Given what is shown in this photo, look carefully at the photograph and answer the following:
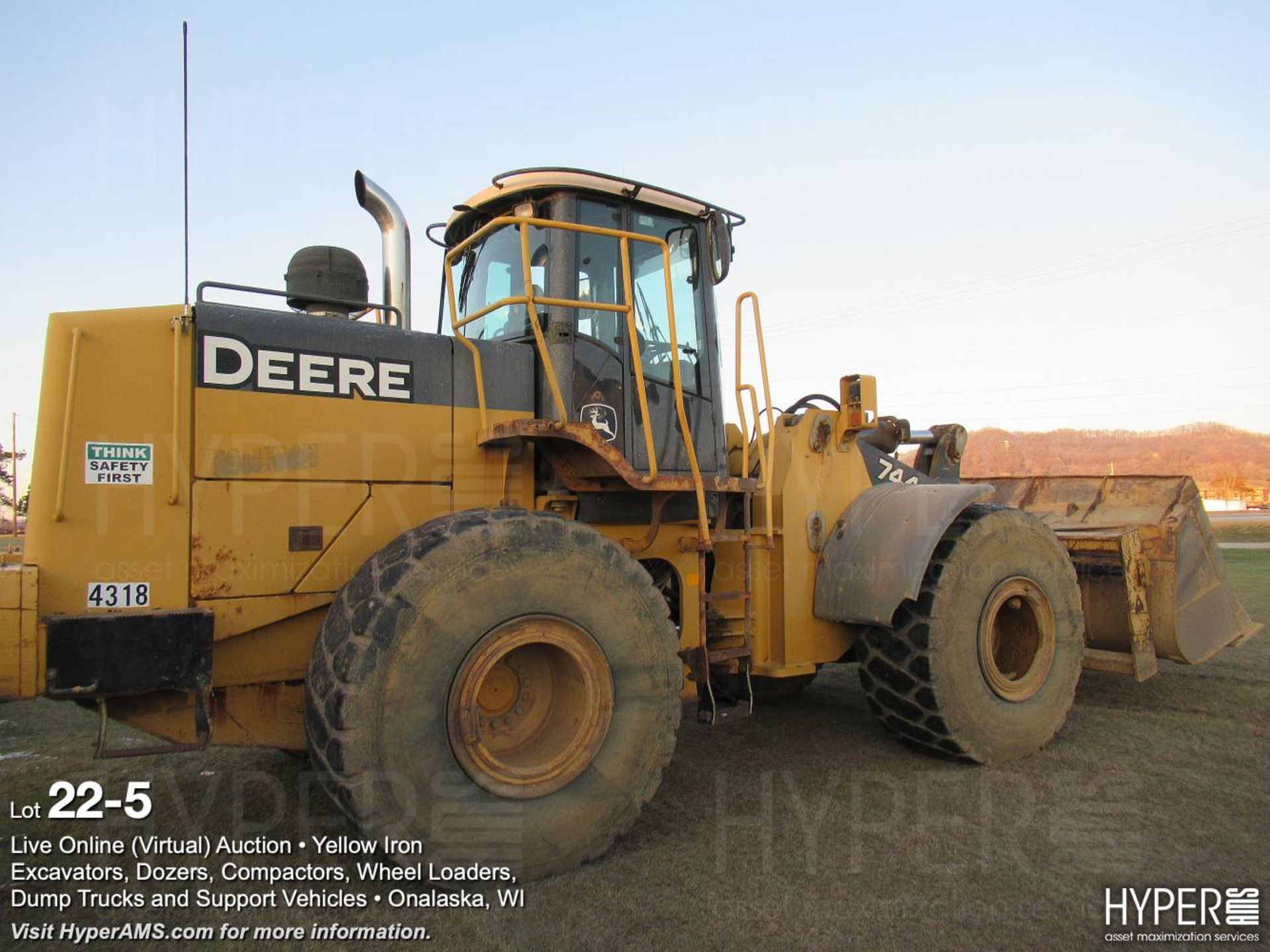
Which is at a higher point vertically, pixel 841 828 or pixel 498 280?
pixel 498 280

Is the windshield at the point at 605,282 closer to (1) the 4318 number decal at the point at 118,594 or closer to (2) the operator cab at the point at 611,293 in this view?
(2) the operator cab at the point at 611,293

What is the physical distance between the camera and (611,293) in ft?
15.0

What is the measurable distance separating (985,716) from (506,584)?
9.77 feet

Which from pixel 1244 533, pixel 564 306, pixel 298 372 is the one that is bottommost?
pixel 1244 533

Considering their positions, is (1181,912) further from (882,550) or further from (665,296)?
(665,296)

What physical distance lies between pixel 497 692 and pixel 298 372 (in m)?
1.61

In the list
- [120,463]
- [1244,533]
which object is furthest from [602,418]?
[1244,533]

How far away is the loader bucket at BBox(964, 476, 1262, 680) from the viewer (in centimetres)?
581

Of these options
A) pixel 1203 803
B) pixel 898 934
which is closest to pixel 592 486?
pixel 898 934

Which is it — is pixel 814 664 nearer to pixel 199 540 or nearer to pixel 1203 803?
pixel 1203 803

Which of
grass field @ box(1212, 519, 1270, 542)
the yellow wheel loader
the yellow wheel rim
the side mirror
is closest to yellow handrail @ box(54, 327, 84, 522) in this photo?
the yellow wheel loader

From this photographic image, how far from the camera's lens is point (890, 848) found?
3.70 m

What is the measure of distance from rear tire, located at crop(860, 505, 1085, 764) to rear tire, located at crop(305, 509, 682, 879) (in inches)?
66.6

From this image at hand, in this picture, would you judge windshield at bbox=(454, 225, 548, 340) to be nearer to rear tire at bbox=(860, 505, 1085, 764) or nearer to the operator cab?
the operator cab
